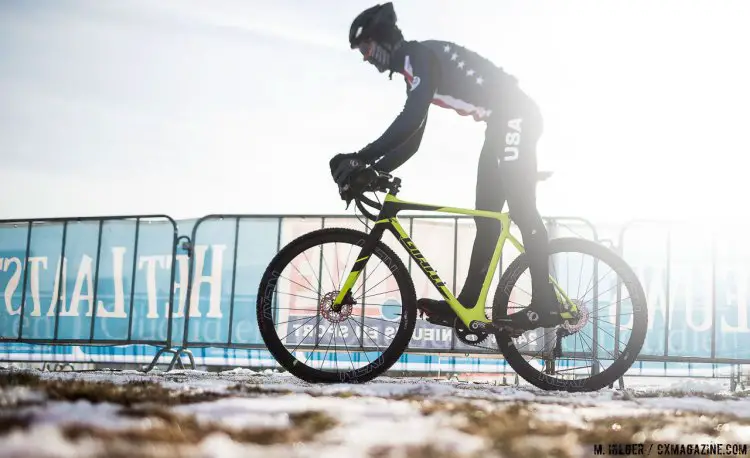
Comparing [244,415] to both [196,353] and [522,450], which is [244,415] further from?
[196,353]

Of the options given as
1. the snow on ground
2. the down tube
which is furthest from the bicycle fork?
the snow on ground

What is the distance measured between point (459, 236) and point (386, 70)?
13.6ft

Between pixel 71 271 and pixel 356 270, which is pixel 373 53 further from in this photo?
pixel 71 271

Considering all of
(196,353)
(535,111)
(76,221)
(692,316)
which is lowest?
(196,353)

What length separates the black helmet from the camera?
430cm

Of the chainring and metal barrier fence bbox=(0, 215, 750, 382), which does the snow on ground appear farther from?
metal barrier fence bbox=(0, 215, 750, 382)

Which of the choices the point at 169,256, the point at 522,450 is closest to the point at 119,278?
the point at 169,256

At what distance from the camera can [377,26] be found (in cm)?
430

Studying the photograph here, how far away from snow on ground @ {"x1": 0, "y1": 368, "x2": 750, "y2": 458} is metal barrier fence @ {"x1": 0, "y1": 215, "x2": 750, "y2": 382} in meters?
4.52

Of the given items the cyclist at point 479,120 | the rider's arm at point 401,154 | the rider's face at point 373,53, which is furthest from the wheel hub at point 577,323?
the rider's face at point 373,53

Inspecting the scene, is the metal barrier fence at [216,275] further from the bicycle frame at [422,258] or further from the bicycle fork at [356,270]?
the bicycle fork at [356,270]

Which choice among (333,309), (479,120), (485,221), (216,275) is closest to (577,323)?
(485,221)

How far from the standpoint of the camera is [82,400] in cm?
260

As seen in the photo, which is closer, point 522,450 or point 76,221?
point 522,450
